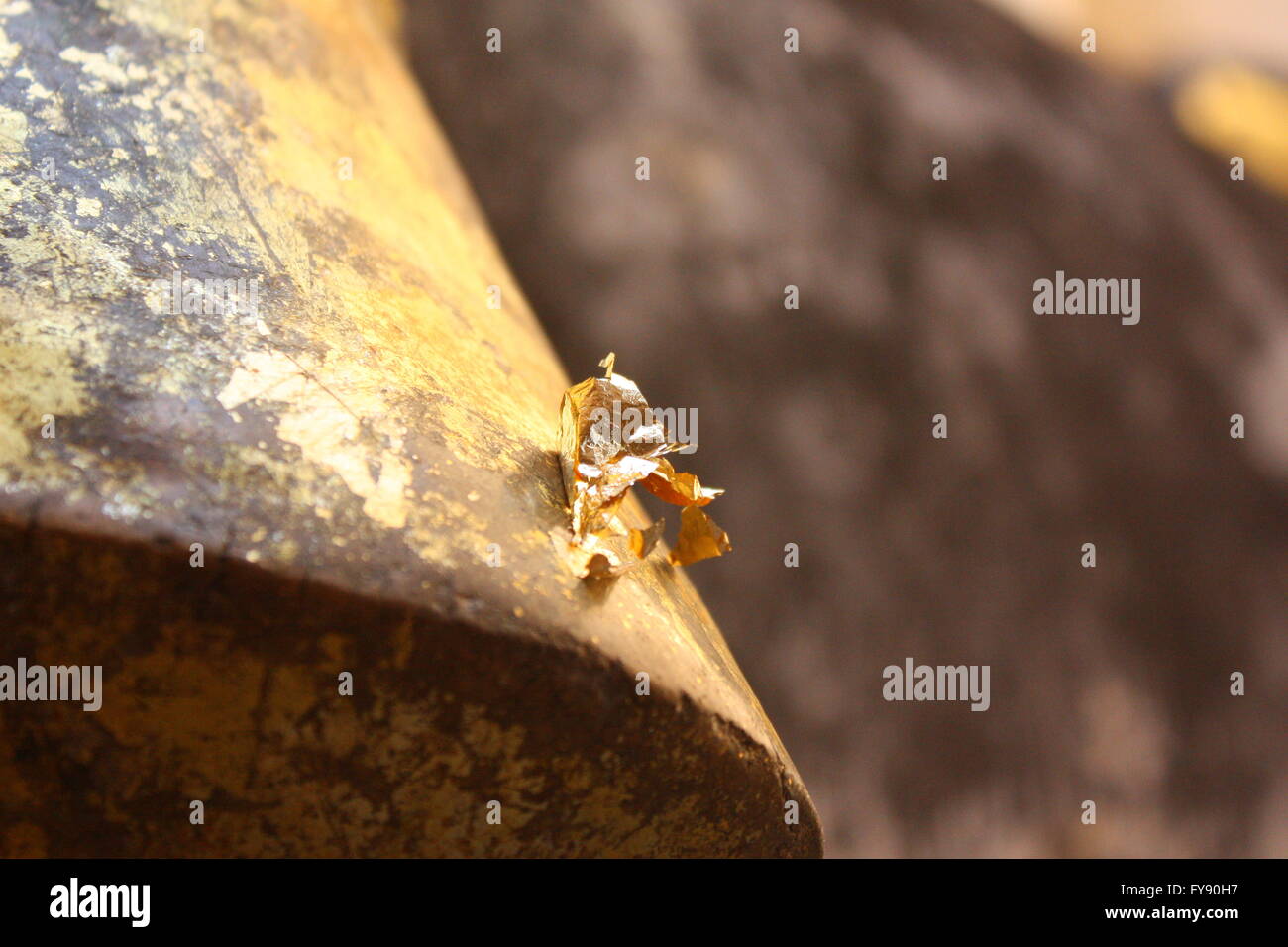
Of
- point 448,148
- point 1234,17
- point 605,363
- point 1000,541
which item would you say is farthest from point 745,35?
point 1234,17

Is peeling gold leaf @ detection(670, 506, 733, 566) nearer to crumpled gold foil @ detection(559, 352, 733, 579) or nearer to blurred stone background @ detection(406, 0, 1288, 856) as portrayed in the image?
crumpled gold foil @ detection(559, 352, 733, 579)

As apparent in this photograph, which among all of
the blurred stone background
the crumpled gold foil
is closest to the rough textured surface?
the crumpled gold foil

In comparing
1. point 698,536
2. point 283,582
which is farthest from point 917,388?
point 283,582

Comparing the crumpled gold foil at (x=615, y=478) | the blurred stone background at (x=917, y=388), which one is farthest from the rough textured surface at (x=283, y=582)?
the blurred stone background at (x=917, y=388)

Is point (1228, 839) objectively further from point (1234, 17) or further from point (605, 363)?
point (1234, 17)

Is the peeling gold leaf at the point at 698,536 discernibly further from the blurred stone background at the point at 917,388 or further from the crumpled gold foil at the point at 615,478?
the blurred stone background at the point at 917,388
